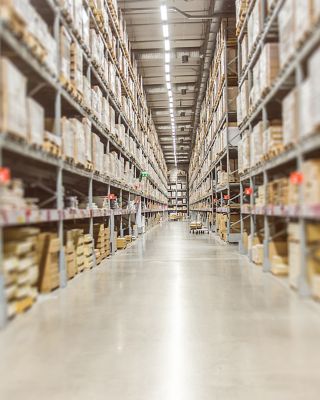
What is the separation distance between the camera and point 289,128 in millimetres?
5074

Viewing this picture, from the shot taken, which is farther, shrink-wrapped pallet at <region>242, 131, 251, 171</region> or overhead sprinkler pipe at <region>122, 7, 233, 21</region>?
overhead sprinkler pipe at <region>122, 7, 233, 21</region>

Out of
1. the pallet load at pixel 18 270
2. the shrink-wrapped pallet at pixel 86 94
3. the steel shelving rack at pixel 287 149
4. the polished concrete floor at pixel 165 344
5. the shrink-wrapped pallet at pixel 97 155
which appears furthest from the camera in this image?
the shrink-wrapped pallet at pixel 97 155

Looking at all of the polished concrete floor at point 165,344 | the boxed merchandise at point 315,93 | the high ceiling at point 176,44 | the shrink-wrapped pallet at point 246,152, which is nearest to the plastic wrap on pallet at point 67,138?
the polished concrete floor at point 165,344

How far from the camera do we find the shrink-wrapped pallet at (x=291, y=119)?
4.74 meters

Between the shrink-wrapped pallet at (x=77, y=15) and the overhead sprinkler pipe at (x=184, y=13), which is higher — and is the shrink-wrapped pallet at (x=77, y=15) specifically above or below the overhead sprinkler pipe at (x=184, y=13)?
below

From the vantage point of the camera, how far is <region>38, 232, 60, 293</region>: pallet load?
522cm

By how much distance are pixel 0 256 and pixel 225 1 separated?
11.7 metres

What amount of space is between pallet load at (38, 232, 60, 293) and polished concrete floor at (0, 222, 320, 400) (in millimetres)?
189

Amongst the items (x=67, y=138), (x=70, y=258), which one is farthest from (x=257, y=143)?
(x=70, y=258)

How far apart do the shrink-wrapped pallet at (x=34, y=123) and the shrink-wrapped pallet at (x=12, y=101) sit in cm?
20

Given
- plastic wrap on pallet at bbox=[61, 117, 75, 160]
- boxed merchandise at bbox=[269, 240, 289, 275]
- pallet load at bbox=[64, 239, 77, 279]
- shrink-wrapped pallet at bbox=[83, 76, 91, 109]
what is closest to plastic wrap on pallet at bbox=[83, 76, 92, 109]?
shrink-wrapped pallet at bbox=[83, 76, 91, 109]

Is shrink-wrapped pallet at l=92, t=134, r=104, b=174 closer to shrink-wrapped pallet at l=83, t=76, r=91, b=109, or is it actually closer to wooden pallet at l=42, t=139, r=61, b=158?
shrink-wrapped pallet at l=83, t=76, r=91, b=109

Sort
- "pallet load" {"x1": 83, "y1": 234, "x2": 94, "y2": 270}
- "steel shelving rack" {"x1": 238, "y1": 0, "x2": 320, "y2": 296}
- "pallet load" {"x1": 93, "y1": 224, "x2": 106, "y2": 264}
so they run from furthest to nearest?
"pallet load" {"x1": 93, "y1": 224, "x2": 106, "y2": 264}
"pallet load" {"x1": 83, "y1": 234, "x2": 94, "y2": 270}
"steel shelving rack" {"x1": 238, "y1": 0, "x2": 320, "y2": 296}

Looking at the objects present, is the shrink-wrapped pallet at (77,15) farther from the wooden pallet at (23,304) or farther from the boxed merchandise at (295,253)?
the boxed merchandise at (295,253)
